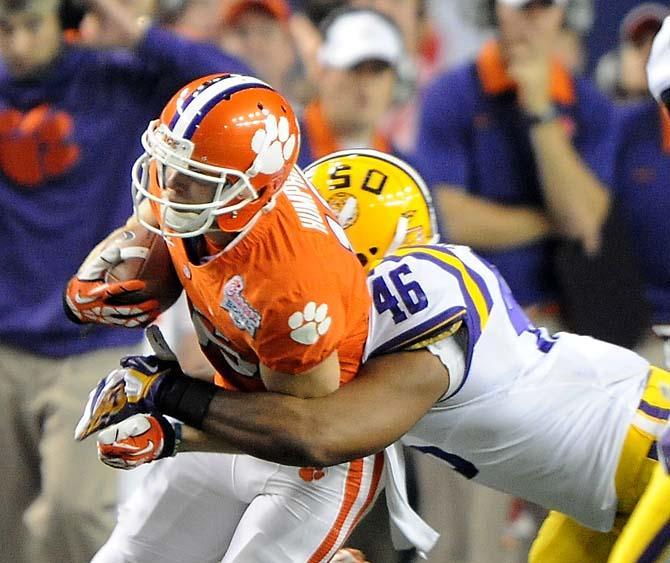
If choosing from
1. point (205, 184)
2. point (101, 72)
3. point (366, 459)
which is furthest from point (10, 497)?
→ point (205, 184)

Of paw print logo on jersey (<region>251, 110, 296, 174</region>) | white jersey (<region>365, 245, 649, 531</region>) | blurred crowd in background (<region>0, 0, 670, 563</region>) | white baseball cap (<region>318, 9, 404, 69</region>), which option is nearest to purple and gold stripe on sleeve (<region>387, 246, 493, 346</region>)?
white jersey (<region>365, 245, 649, 531</region>)

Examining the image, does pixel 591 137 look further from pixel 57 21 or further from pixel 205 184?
pixel 205 184

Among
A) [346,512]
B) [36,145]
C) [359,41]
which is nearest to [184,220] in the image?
[346,512]

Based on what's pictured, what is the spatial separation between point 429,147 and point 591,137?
0.52 meters

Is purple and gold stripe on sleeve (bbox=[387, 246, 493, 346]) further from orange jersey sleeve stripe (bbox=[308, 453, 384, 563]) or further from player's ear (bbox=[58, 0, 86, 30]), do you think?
player's ear (bbox=[58, 0, 86, 30])

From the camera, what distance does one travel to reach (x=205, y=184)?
2.72 meters

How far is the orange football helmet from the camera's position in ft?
8.85

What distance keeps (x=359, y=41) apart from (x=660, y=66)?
6.76 ft

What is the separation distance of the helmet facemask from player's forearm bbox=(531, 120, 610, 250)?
1.95 meters

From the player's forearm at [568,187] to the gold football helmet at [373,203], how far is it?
1311mm

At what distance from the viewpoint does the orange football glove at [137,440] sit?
2.70 m

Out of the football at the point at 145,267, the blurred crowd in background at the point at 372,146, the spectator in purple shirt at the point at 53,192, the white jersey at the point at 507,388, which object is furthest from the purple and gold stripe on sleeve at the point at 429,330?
the spectator in purple shirt at the point at 53,192

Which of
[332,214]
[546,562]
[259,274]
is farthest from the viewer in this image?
[546,562]

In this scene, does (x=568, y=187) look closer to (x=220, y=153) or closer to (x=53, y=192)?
(x=53, y=192)
